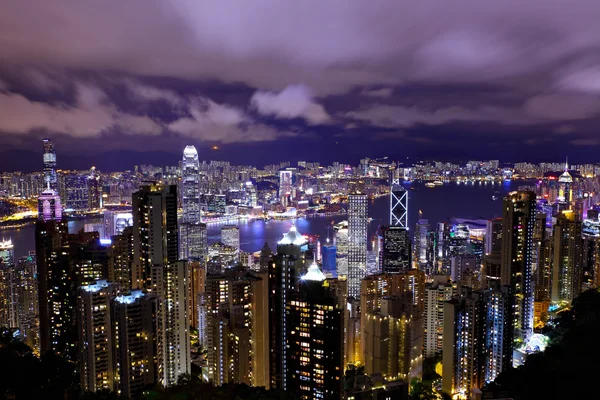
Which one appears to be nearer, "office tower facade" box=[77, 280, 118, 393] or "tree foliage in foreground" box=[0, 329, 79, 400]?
"tree foliage in foreground" box=[0, 329, 79, 400]

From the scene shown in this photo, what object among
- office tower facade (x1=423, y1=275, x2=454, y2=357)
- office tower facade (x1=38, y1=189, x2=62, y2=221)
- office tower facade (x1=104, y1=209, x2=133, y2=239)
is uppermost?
office tower facade (x1=38, y1=189, x2=62, y2=221)

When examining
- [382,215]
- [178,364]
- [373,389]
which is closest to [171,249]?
[178,364]

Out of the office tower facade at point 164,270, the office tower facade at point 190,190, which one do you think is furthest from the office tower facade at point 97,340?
the office tower facade at point 190,190

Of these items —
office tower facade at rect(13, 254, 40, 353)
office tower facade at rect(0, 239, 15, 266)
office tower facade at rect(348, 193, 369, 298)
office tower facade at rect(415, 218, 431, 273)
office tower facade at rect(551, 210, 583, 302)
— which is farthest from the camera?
office tower facade at rect(415, 218, 431, 273)

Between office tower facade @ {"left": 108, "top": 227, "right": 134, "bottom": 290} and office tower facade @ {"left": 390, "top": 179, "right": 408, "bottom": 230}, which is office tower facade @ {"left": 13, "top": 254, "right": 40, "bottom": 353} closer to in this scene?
office tower facade @ {"left": 108, "top": 227, "right": 134, "bottom": 290}

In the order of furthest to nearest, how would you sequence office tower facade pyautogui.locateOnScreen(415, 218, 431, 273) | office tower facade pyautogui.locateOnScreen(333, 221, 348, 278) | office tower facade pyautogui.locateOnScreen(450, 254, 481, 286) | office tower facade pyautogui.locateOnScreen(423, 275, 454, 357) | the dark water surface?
the dark water surface < office tower facade pyautogui.locateOnScreen(415, 218, 431, 273) < office tower facade pyautogui.locateOnScreen(333, 221, 348, 278) < office tower facade pyautogui.locateOnScreen(450, 254, 481, 286) < office tower facade pyautogui.locateOnScreen(423, 275, 454, 357)

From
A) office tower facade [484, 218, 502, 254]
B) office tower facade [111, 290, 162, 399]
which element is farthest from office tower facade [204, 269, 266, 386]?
office tower facade [484, 218, 502, 254]
